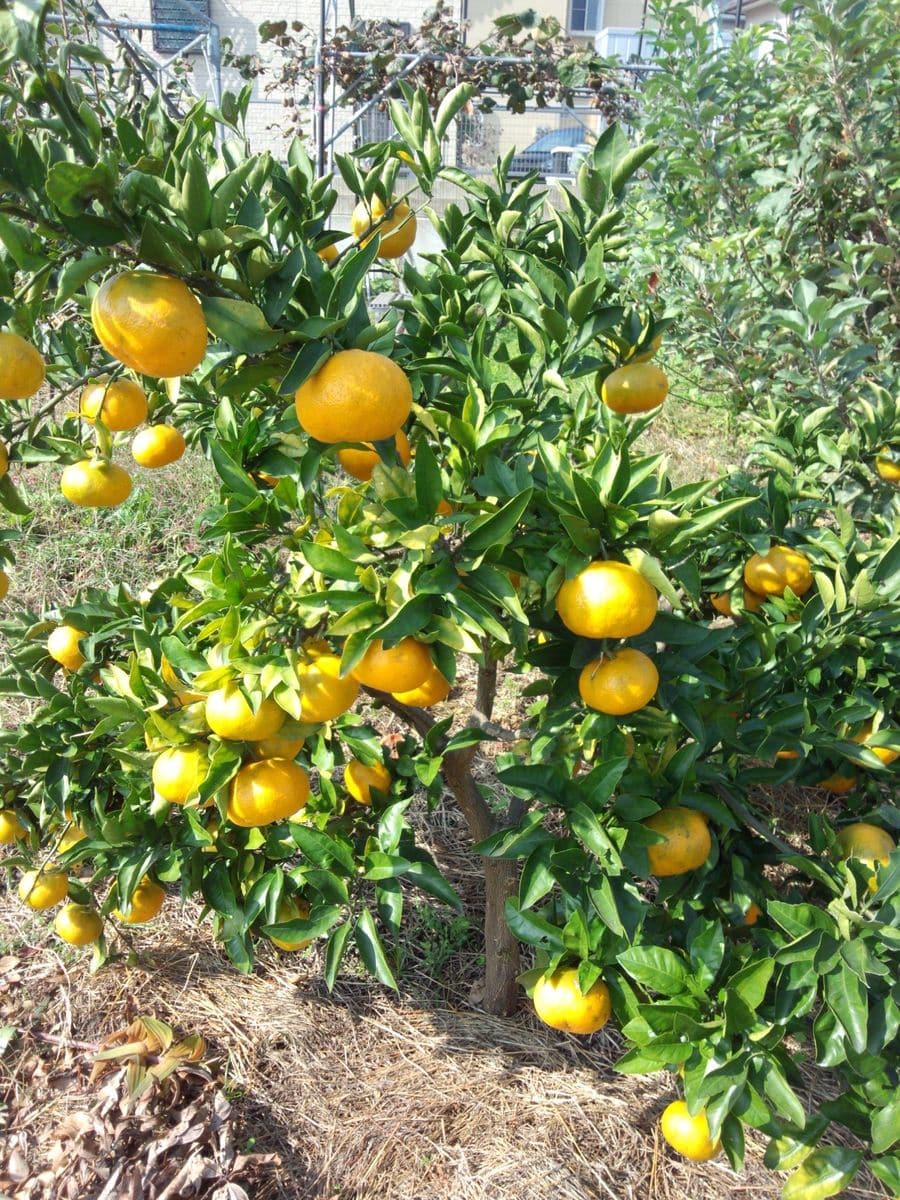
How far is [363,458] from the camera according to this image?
3.22 ft

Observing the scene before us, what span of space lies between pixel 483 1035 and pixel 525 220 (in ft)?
4.70

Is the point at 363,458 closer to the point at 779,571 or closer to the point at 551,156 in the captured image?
the point at 779,571

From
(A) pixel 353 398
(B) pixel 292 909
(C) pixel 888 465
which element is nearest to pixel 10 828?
(B) pixel 292 909

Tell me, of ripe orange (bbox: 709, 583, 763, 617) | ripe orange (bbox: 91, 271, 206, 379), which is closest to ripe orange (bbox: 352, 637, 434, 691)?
ripe orange (bbox: 91, 271, 206, 379)

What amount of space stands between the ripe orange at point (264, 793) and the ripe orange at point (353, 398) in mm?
400

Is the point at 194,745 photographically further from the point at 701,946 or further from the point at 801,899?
the point at 801,899

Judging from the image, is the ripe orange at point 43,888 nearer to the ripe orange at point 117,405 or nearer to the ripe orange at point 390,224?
the ripe orange at point 117,405

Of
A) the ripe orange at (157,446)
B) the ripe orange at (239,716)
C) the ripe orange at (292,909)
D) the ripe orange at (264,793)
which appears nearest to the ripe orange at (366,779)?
the ripe orange at (292,909)

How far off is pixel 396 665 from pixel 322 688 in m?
0.09

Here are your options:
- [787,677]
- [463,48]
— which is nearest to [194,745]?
[787,677]

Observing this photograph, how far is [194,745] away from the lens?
1006 mm

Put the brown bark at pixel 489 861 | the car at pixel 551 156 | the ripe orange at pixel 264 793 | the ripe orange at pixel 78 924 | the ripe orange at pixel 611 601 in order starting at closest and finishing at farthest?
the ripe orange at pixel 611 601 → the ripe orange at pixel 264 793 → the brown bark at pixel 489 861 → the ripe orange at pixel 78 924 → the car at pixel 551 156

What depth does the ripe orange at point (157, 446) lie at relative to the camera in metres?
1.28

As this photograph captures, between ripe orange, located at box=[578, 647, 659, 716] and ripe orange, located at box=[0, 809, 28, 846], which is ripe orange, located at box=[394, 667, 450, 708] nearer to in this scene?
ripe orange, located at box=[578, 647, 659, 716]
